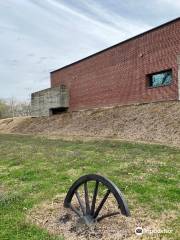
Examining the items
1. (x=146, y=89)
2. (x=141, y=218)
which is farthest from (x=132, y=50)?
(x=141, y=218)

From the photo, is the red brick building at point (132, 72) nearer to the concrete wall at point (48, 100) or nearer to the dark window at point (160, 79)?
the dark window at point (160, 79)

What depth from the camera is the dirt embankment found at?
23.4m

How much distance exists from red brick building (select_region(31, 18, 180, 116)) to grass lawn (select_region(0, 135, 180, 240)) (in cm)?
1753

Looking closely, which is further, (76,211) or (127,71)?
(127,71)

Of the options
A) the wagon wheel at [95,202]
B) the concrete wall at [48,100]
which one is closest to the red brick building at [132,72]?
the concrete wall at [48,100]

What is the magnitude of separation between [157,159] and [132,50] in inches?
912

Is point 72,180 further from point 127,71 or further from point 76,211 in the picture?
point 127,71

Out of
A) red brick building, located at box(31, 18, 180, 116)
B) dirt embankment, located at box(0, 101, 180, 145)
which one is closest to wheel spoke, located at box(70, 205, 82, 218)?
dirt embankment, located at box(0, 101, 180, 145)

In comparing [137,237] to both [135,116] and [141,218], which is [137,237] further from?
[135,116]

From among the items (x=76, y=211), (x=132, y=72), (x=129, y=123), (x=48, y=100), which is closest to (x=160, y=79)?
(x=132, y=72)

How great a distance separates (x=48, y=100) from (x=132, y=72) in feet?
60.9

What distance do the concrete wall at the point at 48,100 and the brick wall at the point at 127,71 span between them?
131 cm

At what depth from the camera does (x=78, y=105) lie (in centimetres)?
4422

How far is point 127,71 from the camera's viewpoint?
35344 millimetres
